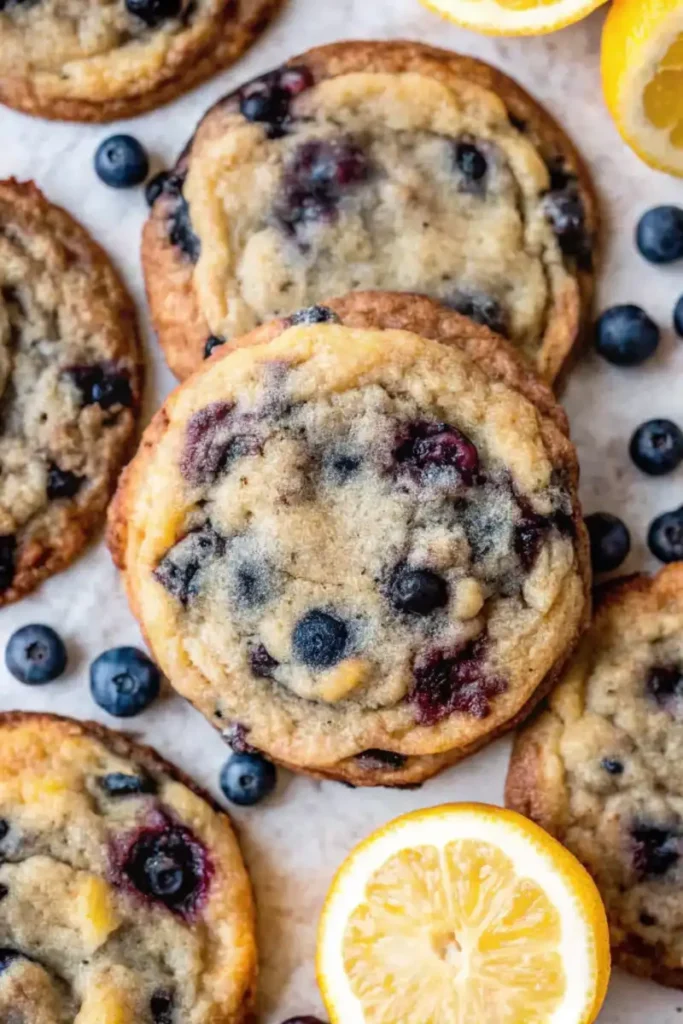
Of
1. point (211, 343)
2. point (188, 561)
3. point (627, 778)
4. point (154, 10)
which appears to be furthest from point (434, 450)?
point (154, 10)

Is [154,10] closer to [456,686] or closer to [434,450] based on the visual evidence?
[434,450]

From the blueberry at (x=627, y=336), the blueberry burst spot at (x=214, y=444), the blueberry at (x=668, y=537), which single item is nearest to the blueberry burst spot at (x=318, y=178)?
the blueberry burst spot at (x=214, y=444)

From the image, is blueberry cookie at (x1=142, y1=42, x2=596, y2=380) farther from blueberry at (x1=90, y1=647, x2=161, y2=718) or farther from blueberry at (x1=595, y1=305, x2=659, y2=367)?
blueberry at (x1=90, y1=647, x2=161, y2=718)

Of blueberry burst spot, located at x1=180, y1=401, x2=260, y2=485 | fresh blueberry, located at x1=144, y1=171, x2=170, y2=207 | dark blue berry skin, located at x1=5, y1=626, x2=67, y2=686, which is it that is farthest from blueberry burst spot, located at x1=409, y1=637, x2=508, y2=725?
fresh blueberry, located at x1=144, y1=171, x2=170, y2=207

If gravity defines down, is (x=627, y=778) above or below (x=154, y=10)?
below

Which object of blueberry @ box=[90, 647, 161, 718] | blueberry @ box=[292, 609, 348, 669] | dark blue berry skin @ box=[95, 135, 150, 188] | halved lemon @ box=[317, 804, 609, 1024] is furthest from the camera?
dark blue berry skin @ box=[95, 135, 150, 188]

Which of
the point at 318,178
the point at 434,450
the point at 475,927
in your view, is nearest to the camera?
the point at 475,927
